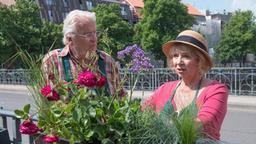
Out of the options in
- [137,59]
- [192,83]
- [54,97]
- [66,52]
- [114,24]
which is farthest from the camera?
[114,24]

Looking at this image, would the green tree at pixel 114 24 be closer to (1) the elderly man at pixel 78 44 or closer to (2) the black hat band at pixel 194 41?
(1) the elderly man at pixel 78 44

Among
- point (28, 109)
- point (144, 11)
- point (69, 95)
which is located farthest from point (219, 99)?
point (144, 11)

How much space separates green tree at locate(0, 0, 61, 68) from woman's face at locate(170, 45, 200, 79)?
29222 mm

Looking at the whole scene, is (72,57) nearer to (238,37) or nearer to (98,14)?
(98,14)

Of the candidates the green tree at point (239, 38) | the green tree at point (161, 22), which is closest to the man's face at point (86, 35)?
the green tree at point (161, 22)

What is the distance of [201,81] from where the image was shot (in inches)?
86.4

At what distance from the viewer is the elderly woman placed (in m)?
1.99

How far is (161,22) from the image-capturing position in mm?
41719

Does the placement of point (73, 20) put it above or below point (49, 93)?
above

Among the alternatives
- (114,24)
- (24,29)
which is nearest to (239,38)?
(114,24)

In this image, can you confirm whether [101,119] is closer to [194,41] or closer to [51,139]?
[51,139]

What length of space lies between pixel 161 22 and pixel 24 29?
15102 millimetres

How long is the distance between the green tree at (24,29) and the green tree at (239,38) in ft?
72.8

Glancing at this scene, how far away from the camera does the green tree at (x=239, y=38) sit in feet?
152
